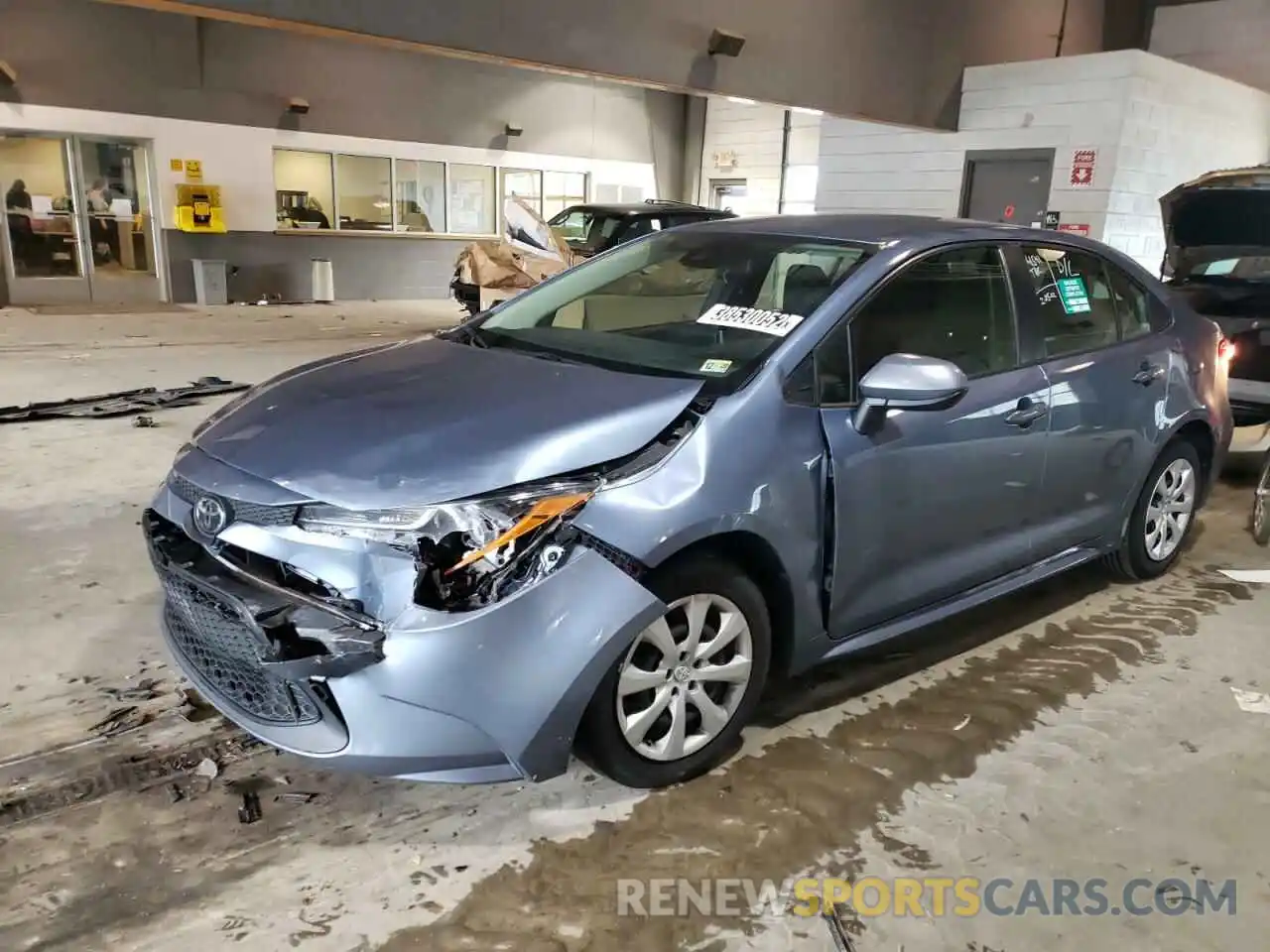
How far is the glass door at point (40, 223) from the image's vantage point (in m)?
12.6

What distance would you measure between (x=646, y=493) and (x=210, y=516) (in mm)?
994

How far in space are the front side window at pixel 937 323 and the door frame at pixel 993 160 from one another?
8.96 meters

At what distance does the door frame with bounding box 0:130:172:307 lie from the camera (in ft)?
41.7

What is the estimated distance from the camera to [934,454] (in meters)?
2.72

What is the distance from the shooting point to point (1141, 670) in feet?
10.6

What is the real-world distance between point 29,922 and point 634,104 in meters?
17.9

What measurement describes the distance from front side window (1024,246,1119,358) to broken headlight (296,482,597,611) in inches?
76.5

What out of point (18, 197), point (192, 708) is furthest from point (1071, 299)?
point (18, 197)

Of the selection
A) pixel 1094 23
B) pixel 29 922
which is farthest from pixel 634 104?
pixel 29 922

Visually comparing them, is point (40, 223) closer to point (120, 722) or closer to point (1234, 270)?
point (120, 722)

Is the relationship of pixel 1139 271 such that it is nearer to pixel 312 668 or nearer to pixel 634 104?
pixel 312 668

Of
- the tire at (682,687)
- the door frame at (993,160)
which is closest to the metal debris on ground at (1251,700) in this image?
the tire at (682,687)

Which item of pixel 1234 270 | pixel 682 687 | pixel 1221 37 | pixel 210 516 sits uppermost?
pixel 1221 37

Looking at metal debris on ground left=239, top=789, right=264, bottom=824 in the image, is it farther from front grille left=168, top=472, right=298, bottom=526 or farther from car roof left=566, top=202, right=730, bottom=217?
car roof left=566, top=202, right=730, bottom=217
